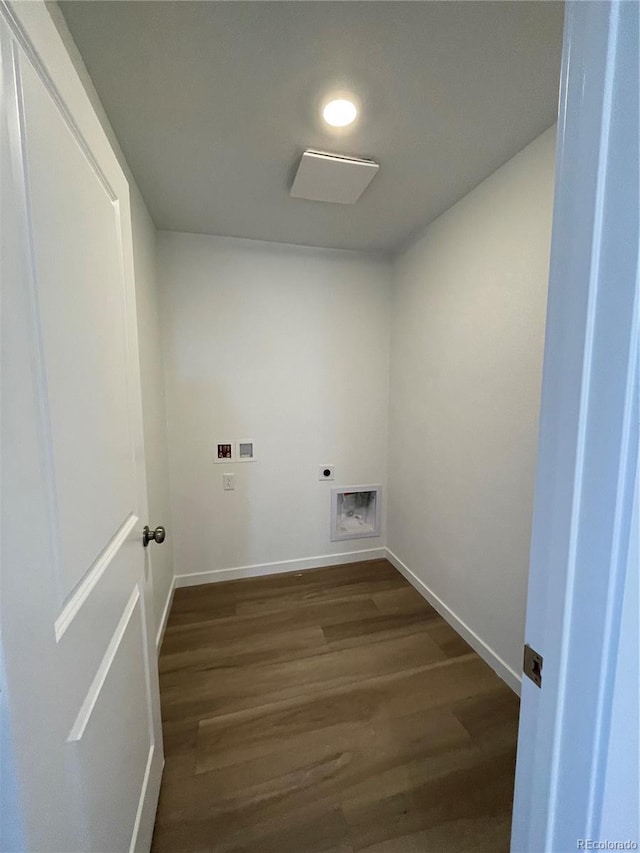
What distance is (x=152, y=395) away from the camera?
1.86m

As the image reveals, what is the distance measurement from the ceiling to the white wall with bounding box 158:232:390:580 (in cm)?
60

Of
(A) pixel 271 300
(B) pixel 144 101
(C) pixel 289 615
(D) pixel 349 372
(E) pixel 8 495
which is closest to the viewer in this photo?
(E) pixel 8 495

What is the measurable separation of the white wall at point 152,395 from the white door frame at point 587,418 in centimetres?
167

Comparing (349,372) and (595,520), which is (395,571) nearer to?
(349,372)

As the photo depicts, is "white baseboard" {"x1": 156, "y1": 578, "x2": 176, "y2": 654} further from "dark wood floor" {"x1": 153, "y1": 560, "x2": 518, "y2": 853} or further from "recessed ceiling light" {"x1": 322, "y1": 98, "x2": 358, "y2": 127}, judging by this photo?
"recessed ceiling light" {"x1": 322, "y1": 98, "x2": 358, "y2": 127}

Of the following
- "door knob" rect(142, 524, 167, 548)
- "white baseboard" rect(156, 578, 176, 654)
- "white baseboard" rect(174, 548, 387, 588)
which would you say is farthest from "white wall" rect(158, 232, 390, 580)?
"door knob" rect(142, 524, 167, 548)

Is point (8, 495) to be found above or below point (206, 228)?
below

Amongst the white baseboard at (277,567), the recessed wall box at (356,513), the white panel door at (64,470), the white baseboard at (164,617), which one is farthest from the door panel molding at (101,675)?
the recessed wall box at (356,513)

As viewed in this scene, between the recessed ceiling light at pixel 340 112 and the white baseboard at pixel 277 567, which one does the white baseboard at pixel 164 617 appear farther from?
the recessed ceiling light at pixel 340 112

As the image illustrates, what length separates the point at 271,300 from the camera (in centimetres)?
233

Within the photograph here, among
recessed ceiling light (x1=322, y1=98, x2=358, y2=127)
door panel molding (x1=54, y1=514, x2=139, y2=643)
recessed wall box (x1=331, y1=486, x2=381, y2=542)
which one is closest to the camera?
door panel molding (x1=54, y1=514, x2=139, y2=643)

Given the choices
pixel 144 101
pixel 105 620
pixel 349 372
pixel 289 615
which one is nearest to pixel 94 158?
pixel 144 101

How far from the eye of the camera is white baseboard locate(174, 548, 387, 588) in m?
2.38

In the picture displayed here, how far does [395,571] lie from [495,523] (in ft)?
3.84
